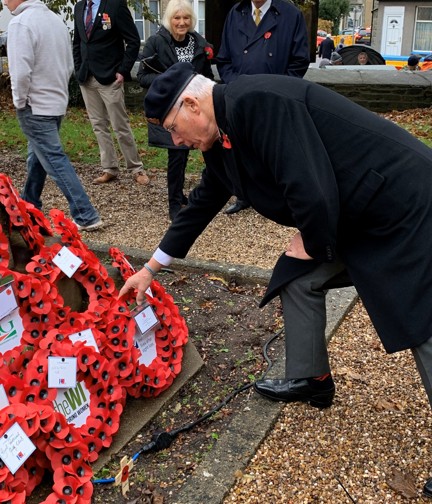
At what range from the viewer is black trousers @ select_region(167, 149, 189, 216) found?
211 inches

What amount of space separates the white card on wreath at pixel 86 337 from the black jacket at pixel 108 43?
13.5 ft

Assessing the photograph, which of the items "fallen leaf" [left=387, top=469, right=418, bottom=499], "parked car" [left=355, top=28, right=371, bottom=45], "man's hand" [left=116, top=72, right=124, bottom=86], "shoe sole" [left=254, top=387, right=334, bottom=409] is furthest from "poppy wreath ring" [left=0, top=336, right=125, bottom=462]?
"parked car" [left=355, top=28, right=371, bottom=45]

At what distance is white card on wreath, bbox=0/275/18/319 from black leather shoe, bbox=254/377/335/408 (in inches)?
44.9

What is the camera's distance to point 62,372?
2.47 metres

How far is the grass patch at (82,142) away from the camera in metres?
7.88

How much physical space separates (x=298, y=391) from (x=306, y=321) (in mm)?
420

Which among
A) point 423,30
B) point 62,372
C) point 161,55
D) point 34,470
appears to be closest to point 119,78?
point 161,55

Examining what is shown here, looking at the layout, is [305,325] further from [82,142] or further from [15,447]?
[82,142]

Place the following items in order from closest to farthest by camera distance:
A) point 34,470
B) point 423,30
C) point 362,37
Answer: point 34,470 → point 423,30 → point 362,37

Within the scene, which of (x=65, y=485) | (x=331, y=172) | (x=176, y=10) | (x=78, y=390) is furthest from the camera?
(x=176, y=10)

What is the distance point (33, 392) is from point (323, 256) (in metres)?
1.15

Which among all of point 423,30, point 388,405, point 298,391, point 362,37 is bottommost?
point 362,37

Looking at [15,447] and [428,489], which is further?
[428,489]

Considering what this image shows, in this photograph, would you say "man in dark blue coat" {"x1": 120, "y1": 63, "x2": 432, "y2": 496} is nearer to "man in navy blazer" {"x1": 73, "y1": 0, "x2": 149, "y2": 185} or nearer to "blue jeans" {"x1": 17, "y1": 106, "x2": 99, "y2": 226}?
"blue jeans" {"x1": 17, "y1": 106, "x2": 99, "y2": 226}
